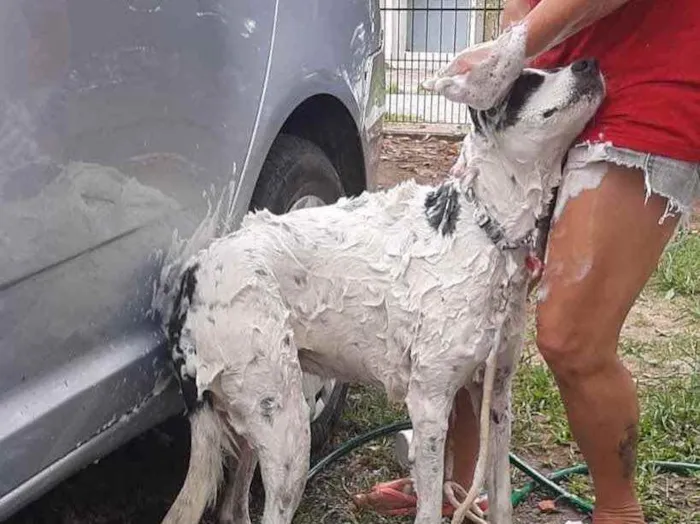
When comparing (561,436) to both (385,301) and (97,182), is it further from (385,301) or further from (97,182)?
(97,182)

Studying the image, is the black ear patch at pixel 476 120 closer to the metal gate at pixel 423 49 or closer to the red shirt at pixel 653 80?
the red shirt at pixel 653 80

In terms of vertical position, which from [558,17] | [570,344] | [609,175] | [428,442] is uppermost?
[558,17]

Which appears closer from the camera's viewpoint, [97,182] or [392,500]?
[97,182]

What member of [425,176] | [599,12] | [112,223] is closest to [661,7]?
[599,12]

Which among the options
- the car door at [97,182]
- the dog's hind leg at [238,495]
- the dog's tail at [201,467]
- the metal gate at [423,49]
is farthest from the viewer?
the metal gate at [423,49]

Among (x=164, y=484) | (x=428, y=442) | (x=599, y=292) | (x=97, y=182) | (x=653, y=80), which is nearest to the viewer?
(x=97, y=182)

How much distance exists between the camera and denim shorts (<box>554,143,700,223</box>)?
2541mm

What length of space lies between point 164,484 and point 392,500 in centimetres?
74

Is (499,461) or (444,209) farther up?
(444,209)

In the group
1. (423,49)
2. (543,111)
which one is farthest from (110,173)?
(423,49)

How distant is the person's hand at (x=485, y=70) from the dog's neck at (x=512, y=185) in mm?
197

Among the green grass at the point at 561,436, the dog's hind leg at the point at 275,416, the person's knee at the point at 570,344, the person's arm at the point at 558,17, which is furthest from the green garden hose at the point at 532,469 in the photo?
the person's arm at the point at 558,17

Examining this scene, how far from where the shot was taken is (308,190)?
3375 millimetres

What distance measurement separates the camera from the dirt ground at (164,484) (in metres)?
3.23
